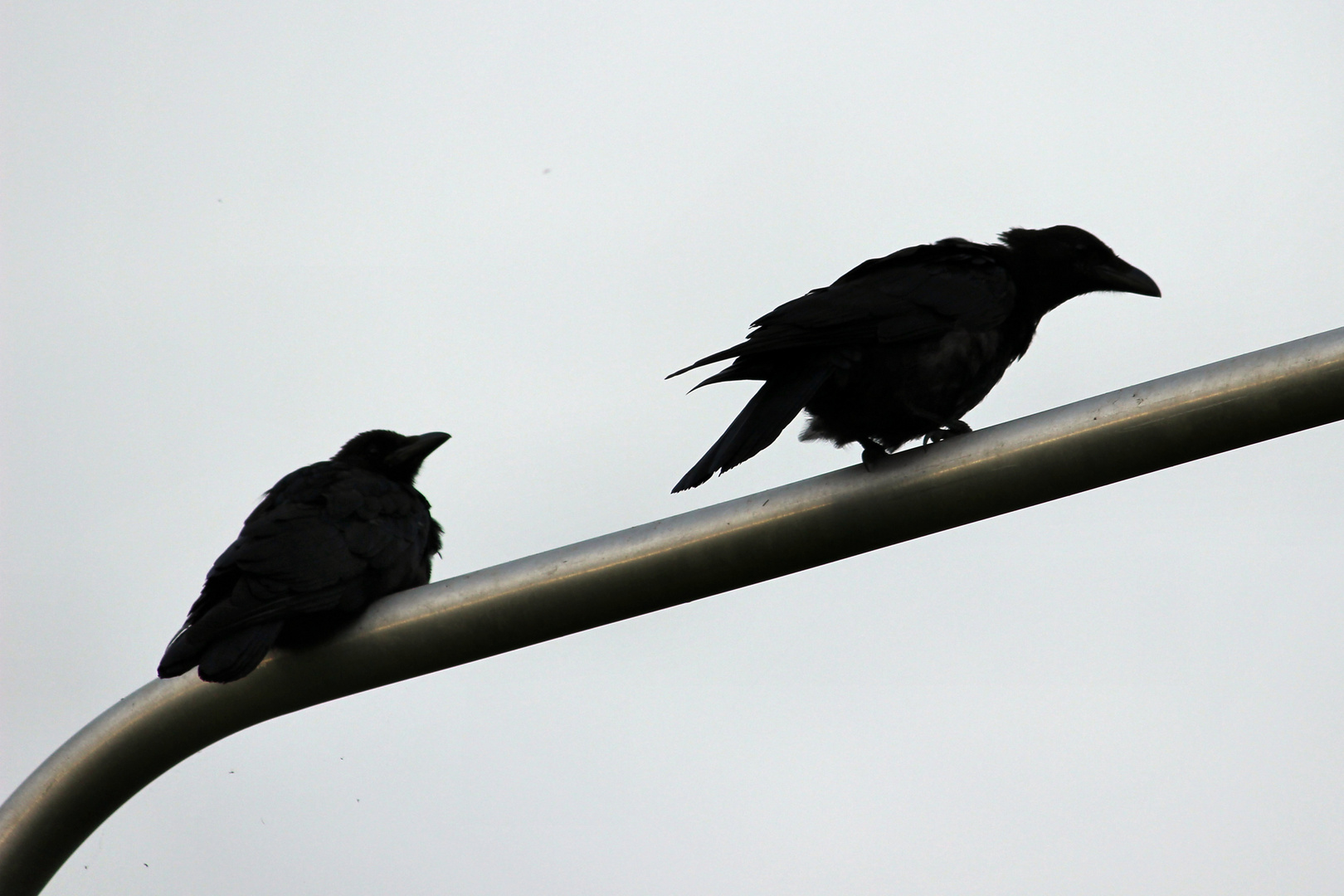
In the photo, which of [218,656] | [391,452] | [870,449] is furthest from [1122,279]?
[218,656]

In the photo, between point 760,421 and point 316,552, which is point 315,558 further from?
point 760,421

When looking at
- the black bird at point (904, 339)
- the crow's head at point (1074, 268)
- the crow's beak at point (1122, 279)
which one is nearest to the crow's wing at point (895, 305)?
the black bird at point (904, 339)

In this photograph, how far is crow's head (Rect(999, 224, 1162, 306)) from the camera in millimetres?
5047

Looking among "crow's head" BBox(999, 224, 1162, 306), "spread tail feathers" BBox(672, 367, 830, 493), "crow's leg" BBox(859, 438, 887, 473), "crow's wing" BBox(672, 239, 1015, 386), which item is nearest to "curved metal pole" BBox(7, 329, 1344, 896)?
"crow's leg" BBox(859, 438, 887, 473)

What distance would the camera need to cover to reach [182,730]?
140 inches

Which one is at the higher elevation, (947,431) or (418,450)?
(418,450)

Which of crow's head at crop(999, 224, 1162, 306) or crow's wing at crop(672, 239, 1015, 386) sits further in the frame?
crow's head at crop(999, 224, 1162, 306)

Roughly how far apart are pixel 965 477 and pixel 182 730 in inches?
82.3

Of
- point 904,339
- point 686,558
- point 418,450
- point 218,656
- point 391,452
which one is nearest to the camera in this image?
point 686,558

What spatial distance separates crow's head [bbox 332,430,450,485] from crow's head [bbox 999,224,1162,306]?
266 centimetres

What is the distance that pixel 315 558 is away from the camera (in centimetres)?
473

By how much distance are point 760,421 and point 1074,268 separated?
1.70 meters

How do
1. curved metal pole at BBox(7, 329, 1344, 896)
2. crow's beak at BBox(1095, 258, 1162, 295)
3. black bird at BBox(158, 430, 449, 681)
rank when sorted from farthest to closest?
crow's beak at BBox(1095, 258, 1162, 295)
black bird at BBox(158, 430, 449, 681)
curved metal pole at BBox(7, 329, 1344, 896)

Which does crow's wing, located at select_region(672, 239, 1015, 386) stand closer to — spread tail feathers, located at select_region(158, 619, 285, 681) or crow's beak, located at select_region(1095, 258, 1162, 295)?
crow's beak, located at select_region(1095, 258, 1162, 295)
